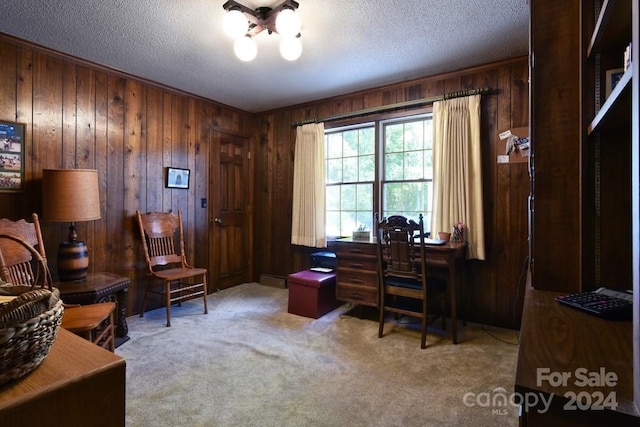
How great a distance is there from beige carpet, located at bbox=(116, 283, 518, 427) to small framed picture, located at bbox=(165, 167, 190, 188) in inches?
58.0

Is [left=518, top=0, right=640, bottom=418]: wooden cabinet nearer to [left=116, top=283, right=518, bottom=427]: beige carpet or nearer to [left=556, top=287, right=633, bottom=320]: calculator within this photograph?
[left=556, top=287, right=633, bottom=320]: calculator

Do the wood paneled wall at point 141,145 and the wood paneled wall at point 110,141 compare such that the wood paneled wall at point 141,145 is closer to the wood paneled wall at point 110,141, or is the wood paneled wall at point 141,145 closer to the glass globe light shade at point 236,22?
the wood paneled wall at point 110,141

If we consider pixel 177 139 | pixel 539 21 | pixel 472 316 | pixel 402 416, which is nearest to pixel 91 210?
pixel 177 139

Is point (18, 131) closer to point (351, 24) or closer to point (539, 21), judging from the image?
Answer: point (351, 24)

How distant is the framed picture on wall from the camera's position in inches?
102

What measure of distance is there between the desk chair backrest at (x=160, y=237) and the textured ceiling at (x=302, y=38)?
1.47m

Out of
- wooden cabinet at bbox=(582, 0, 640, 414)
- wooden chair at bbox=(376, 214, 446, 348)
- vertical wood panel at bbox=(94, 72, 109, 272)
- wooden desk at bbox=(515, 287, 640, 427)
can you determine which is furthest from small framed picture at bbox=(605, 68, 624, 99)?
vertical wood panel at bbox=(94, 72, 109, 272)

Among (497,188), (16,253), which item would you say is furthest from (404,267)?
(16,253)

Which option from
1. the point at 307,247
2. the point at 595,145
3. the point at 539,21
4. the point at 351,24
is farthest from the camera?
the point at 307,247

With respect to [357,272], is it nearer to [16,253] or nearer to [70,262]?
[70,262]

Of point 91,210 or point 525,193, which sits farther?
point 525,193

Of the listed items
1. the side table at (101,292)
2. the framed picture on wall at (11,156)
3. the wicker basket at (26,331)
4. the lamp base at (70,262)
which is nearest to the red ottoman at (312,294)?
the side table at (101,292)

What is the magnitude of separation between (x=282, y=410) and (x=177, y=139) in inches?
125

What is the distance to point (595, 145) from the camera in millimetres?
1255
